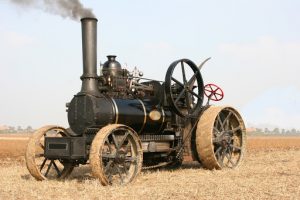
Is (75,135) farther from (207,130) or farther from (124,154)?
(207,130)

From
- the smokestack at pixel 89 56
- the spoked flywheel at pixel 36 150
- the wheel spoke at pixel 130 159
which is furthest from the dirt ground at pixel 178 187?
the smokestack at pixel 89 56

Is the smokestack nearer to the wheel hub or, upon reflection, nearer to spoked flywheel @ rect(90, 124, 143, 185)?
spoked flywheel @ rect(90, 124, 143, 185)

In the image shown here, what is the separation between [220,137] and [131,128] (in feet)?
10.6

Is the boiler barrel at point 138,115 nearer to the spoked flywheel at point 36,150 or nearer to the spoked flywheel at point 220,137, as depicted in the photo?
the spoked flywheel at point 220,137

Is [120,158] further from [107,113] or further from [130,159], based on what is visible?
[107,113]

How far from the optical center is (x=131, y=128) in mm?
9531

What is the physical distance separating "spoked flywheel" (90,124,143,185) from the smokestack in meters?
1.20

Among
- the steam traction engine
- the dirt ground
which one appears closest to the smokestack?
the steam traction engine

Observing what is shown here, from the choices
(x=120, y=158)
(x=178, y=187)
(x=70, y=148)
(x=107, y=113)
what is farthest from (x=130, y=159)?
(x=178, y=187)

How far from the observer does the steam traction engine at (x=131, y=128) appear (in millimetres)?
9234

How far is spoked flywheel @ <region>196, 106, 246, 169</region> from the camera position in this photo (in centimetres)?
1106

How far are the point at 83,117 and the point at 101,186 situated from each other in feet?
5.92

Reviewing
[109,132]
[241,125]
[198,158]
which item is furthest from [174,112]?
[109,132]

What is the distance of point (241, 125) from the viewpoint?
1252 centimetres
